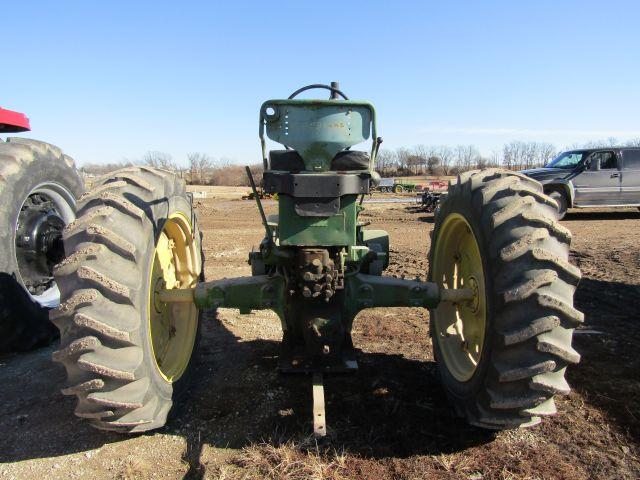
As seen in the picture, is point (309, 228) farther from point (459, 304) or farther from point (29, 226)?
point (29, 226)

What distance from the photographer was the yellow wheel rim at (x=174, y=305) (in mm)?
3336

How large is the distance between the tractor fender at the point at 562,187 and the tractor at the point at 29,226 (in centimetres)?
1261

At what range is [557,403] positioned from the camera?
11.1ft

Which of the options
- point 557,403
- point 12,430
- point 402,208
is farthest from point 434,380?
point 402,208

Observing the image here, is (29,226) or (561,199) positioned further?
(561,199)

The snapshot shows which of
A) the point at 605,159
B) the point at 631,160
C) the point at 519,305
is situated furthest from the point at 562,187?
the point at 519,305

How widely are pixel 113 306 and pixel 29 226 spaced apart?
2.66 m

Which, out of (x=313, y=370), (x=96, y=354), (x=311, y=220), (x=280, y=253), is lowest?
(x=313, y=370)

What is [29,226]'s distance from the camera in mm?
4527

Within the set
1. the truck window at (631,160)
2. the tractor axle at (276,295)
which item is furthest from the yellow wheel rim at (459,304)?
the truck window at (631,160)

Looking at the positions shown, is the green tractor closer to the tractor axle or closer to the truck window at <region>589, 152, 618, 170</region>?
the tractor axle

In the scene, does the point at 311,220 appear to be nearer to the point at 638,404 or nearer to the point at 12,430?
the point at 12,430

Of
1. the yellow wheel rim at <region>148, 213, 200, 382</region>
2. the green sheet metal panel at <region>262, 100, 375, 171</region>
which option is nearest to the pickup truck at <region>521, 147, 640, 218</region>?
the green sheet metal panel at <region>262, 100, 375, 171</region>

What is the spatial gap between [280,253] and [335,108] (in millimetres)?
1054
